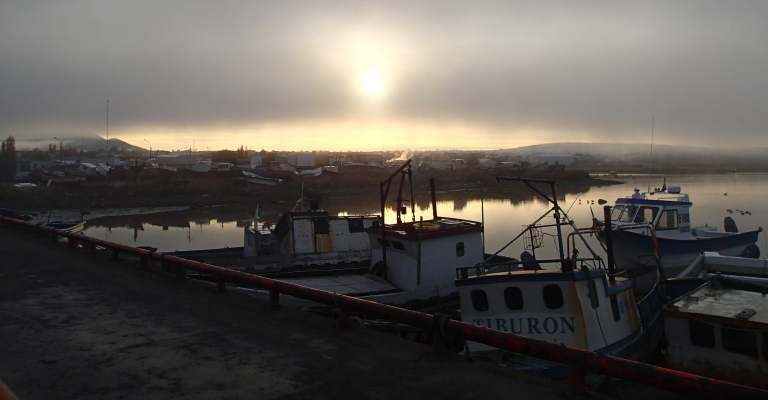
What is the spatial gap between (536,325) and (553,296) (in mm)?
642

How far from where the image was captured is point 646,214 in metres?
22.9

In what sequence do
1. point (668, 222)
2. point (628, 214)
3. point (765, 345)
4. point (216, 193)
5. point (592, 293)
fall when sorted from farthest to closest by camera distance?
1. point (216, 193)
2. point (628, 214)
3. point (668, 222)
4. point (592, 293)
5. point (765, 345)

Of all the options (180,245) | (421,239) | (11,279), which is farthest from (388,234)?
(180,245)

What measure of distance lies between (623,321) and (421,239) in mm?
5140

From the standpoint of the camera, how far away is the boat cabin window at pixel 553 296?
959 centimetres

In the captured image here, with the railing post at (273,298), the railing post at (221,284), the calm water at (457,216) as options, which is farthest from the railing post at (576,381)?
the calm water at (457,216)

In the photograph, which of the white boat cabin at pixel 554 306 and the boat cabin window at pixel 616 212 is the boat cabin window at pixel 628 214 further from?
the white boat cabin at pixel 554 306

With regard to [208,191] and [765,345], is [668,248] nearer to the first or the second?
[765,345]

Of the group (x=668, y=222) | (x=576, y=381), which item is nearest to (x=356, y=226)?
(x=668, y=222)

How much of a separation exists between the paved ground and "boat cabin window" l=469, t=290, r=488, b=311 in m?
3.87

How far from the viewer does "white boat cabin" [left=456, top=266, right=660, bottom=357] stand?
9500 mm

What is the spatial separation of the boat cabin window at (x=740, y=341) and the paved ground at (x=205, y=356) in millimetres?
5865

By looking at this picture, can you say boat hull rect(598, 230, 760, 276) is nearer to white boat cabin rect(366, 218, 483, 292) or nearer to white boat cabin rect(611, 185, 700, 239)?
white boat cabin rect(611, 185, 700, 239)

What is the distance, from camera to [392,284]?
14.7 m
